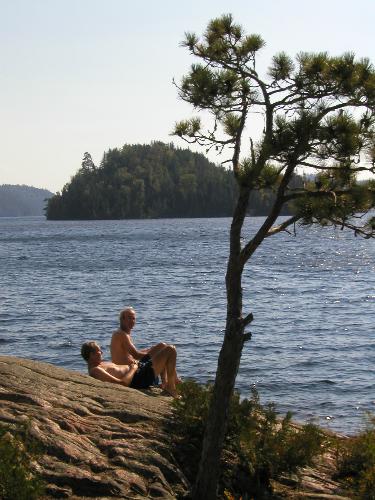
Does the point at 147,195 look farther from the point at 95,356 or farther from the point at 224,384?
the point at 224,384

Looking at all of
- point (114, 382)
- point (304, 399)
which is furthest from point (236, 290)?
point (304, 399)

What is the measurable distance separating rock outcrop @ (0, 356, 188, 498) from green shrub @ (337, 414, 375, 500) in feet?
5.48

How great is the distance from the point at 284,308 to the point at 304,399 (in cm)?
1340

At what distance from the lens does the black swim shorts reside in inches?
433

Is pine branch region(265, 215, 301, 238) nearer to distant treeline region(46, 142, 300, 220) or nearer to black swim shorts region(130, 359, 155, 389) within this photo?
black swim shorts region(130, 359, 155, 389)

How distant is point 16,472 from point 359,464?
3951 millimetres

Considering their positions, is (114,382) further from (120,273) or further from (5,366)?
(120,273)

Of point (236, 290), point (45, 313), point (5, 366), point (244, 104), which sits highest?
point (244, 104)

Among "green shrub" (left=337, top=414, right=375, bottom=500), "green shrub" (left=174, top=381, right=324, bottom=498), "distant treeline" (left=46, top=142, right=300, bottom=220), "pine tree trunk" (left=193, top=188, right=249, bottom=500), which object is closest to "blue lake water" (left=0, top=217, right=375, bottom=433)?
"pine tree trunk" (left=193, top=188, right=249, bottom=500)

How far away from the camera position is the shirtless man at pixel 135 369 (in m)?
11.0

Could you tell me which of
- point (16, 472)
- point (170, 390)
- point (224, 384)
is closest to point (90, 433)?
point (224, 384)

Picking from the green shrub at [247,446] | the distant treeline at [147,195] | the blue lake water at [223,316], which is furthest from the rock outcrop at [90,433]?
the distant treeline at [147,195]

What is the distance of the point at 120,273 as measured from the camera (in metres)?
47.0

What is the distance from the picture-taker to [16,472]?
268 inches
